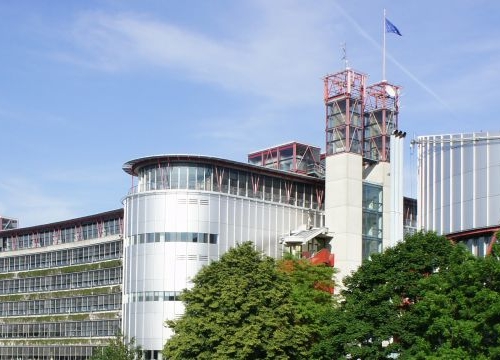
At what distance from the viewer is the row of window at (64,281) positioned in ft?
397

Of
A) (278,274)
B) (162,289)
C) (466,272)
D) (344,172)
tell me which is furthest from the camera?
(344,172)

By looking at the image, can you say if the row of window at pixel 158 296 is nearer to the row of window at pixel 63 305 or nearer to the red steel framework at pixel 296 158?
the row of window at pixel 63 305

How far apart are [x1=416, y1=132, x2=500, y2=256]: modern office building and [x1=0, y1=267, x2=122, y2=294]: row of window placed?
175ft

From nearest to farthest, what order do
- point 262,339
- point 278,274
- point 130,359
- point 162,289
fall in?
point 262,339
point 278,274
point 130,359
point 162,289

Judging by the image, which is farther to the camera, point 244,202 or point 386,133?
point 386,133

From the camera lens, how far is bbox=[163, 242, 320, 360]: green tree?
2766 inches

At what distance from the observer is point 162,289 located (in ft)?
336

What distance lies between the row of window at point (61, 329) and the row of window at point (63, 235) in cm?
1277

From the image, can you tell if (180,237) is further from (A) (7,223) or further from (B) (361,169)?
(A) (7,223)

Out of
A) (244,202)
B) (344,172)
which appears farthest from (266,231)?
(344,172)

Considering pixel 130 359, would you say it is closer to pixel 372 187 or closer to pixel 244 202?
pixel 244 202

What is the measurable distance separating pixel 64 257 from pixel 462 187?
7513 centimetres

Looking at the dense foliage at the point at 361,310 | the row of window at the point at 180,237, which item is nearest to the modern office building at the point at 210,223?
the row of window at the point at 180,237

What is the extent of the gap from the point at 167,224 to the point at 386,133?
33.5 metres
